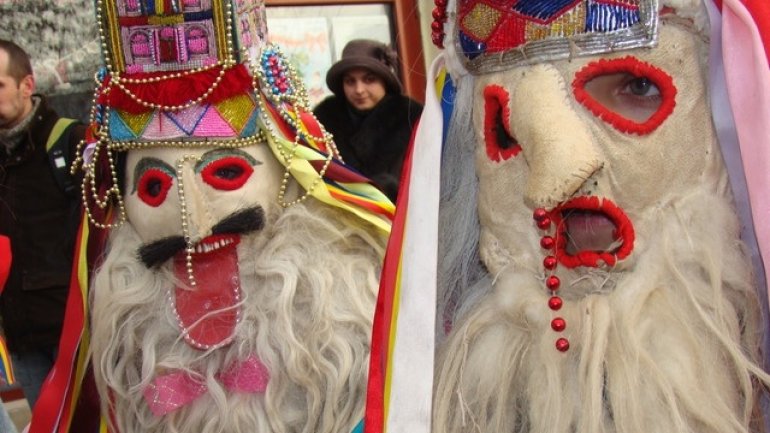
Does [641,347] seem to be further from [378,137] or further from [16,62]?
[16,62]

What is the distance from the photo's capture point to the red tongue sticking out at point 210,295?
175 centimetres

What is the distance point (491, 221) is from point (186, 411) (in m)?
0.82

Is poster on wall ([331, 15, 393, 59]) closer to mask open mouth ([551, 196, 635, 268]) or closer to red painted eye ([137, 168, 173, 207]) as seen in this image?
red painted eye ([137, 168, 173, 207])

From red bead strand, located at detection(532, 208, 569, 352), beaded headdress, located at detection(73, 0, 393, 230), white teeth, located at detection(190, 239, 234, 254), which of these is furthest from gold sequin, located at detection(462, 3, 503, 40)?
white teeth, located at detection(190, 239, 234, 254)

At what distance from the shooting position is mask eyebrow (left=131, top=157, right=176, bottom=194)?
70.1 inches

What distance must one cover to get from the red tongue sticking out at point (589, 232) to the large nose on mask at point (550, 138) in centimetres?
7

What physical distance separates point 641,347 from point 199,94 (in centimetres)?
104

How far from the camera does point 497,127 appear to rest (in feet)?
4.04

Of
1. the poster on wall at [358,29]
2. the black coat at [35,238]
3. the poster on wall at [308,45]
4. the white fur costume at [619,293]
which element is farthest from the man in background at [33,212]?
the white fur costume at [619,293]

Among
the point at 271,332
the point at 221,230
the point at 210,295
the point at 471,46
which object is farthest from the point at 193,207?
the point at 471,46

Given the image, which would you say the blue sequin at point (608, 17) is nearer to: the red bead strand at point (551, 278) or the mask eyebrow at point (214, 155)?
the red bead strand at point (551, 278)

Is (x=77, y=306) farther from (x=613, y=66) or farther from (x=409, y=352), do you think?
(x=613, y=66)

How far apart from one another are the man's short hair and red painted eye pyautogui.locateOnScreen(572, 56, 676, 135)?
6.68ft

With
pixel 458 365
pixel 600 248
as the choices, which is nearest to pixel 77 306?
pixel 458 365
